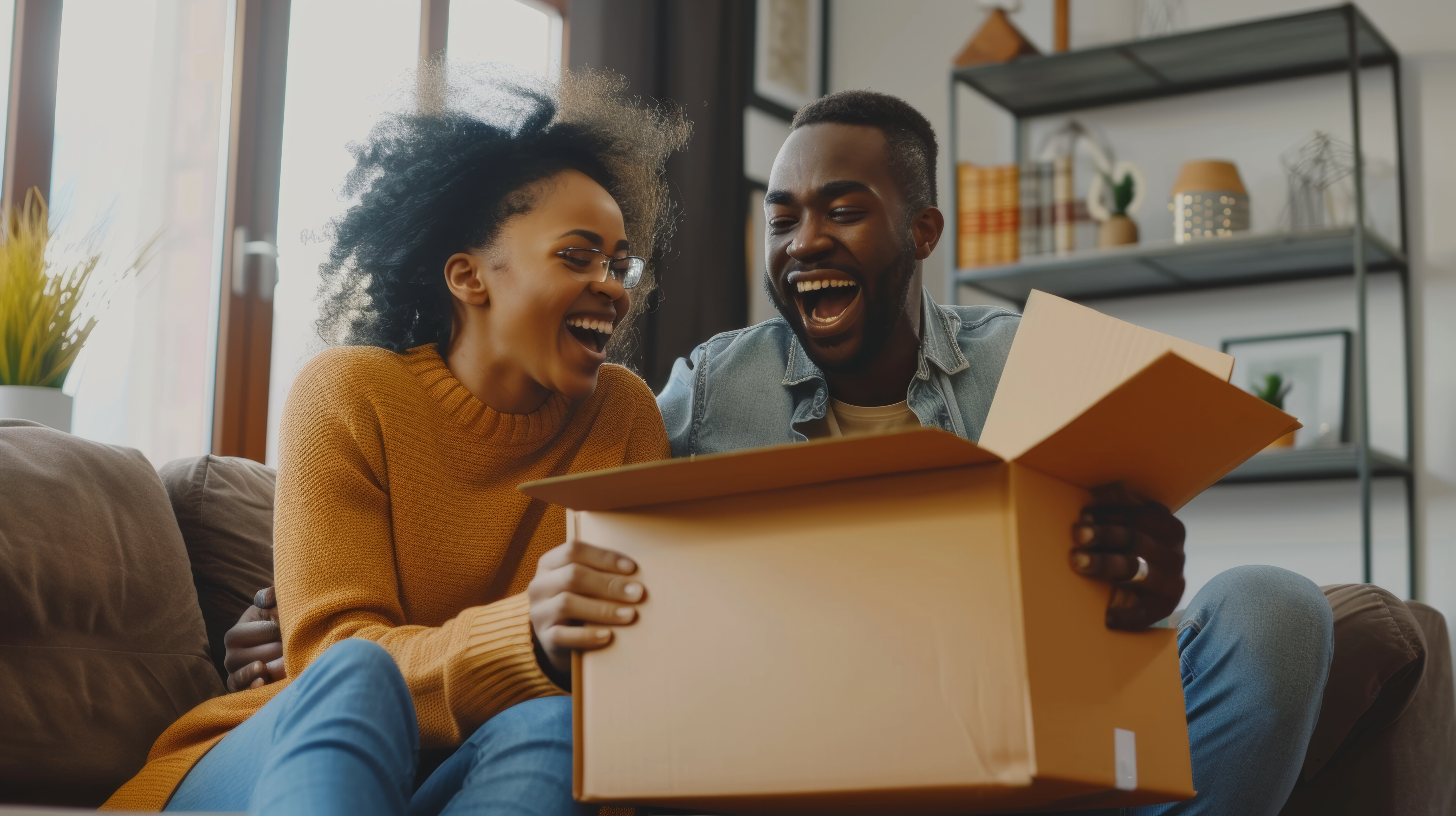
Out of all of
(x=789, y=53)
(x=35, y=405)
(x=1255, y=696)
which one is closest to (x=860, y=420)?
(x=1255, y=696)

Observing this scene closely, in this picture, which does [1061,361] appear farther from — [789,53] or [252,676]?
[789,53]


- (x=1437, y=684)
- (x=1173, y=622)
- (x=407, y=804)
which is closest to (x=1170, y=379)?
(x=407, y=804)

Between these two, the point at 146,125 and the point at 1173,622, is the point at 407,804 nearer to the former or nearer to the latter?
the point at 1173,622

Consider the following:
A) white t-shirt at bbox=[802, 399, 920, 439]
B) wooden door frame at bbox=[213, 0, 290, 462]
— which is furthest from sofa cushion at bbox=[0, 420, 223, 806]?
wooden door frame at bbox=[213, 0, 290, 462]

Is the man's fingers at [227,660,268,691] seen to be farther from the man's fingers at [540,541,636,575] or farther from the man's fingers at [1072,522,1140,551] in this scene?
the man's fingers at [1072,522,1140,551]

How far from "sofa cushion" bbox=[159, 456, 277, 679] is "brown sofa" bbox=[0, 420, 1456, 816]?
5 cm

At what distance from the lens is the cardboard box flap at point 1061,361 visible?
0.93 meters

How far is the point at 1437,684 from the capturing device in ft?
5.01

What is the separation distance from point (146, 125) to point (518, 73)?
1.33 m

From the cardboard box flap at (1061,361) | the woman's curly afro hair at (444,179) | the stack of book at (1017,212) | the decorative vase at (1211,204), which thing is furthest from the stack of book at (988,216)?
the cardboard box flap at (1061,361)

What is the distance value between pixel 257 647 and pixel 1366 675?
1.20 metres

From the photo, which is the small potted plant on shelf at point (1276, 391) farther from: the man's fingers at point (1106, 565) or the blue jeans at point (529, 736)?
the man's fingers at point (1106, 565)

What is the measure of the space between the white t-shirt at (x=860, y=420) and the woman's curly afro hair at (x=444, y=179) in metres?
0.29

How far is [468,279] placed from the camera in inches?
57.6
